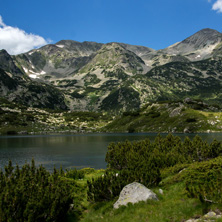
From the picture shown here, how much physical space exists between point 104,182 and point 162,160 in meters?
15.4

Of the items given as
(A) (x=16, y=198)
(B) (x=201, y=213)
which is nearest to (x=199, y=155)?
(B) (x=201, y=213)

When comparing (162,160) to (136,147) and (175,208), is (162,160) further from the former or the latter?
(175,208)

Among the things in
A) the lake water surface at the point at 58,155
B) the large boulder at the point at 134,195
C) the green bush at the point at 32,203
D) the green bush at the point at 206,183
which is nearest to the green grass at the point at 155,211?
the large boulder at the point at 134,195

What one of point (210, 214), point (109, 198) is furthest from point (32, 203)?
point (210, 214)

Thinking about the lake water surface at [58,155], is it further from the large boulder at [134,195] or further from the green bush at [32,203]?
the large boulder at [134,195]

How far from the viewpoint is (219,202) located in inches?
593

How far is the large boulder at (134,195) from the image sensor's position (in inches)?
754

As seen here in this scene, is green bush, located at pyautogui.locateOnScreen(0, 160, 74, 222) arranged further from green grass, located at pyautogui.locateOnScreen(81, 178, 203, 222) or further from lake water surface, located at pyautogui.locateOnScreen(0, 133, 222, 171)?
lake water surface, located at pyautogui.locateOnScreen(0, 133, 222, 171)

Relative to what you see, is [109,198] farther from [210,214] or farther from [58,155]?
[58,155]

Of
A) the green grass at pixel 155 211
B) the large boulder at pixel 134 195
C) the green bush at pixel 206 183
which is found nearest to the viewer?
the green grass at pixel 155 211

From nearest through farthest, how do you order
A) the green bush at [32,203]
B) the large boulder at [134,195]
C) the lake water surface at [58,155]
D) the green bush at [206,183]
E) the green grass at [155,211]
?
the green grass at [155,211] → the green bush at [32,203] → the green bush at [206,183] → the large boulder at [134,195] → the lake water surface at [58,155]

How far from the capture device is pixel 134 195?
1975cm

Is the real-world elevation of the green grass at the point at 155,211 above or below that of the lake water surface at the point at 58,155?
above

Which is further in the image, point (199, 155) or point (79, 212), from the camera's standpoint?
point (199, 155)
